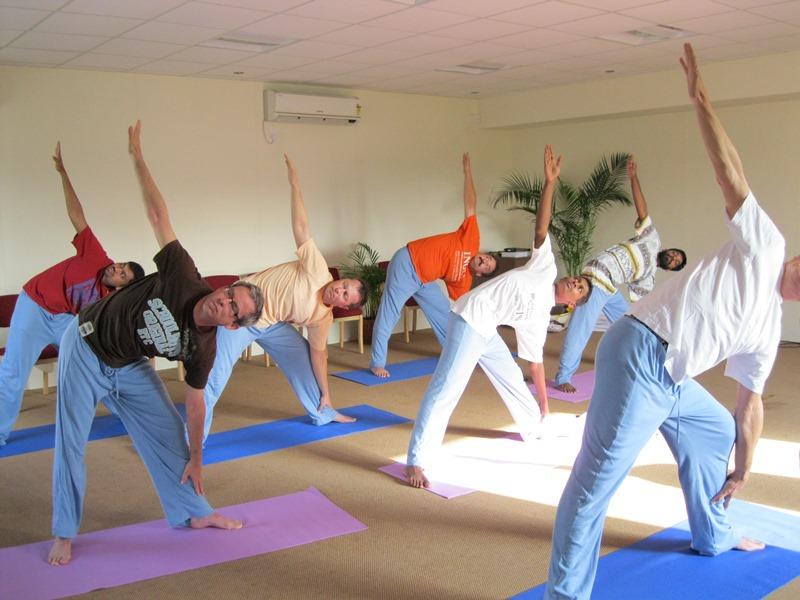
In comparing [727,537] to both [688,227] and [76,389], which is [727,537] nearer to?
[76,389]

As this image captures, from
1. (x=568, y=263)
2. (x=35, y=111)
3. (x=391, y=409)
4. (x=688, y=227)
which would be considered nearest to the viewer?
(x=391, y=409)

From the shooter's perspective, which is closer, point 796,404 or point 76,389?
point 76,389

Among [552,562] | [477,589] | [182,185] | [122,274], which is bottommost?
[477,589]

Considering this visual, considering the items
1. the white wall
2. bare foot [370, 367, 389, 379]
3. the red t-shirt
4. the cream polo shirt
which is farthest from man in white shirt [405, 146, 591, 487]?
the white wall

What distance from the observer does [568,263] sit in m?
8.14

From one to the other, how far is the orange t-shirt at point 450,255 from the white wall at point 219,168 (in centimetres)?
169

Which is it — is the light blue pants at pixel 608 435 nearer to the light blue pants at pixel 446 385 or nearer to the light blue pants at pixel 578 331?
the light blue pants at pixel 446 385

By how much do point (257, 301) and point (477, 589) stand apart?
1.25 m

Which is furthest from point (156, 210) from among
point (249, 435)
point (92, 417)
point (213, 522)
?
point (249, 435)

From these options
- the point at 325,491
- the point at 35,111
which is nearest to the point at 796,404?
the point at 325,491

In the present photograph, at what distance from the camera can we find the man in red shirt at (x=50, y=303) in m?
4.35

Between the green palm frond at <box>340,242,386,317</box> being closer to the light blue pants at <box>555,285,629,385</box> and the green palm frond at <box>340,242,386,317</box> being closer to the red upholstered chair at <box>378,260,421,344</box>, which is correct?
the red upholstered chair at <box>378,260,421,344</box>

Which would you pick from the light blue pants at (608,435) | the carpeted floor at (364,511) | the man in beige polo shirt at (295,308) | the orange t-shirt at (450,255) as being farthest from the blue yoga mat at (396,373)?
the light blue pants at (608,435)

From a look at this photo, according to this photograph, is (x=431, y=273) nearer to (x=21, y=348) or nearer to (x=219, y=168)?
(x=219, y=168)
